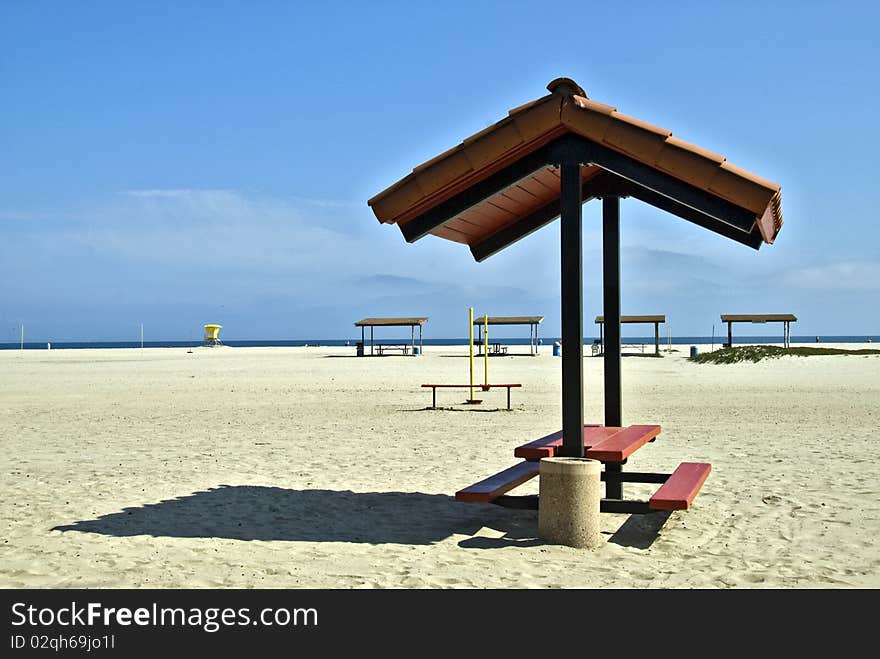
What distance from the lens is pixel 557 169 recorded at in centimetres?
649

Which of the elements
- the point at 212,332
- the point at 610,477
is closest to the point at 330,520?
the point at 610,477

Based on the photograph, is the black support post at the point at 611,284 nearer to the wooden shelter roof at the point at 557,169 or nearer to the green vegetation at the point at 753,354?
the wooden shelter roof at the point at 557,169

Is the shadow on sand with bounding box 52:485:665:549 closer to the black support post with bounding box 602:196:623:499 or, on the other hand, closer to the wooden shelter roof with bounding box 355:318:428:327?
the black support post with bounding box 602:196:623:499

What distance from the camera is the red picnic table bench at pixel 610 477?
19.6 ft

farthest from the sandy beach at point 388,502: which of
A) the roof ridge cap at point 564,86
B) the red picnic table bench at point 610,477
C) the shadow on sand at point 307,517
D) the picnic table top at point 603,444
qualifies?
the roof ridge cap at point 564,86

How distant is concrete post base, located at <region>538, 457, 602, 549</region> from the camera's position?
579 cm

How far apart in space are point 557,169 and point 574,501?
2.49 meters

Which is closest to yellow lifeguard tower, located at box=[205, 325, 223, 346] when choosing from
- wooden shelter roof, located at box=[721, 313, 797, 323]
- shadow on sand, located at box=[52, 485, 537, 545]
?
wooden shelter roof, located at box=[721, 313, 797, 323]

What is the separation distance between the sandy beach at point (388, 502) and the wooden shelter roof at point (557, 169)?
2.25m

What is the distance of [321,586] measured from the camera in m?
4.98

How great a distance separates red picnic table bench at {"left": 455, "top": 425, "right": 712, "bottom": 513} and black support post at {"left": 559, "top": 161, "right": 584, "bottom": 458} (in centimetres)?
18
